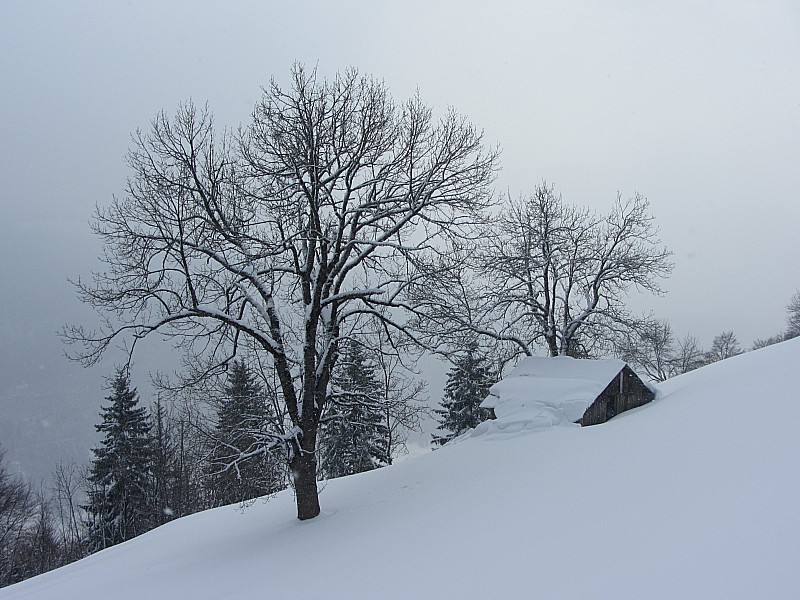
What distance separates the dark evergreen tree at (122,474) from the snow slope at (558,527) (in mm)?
17816

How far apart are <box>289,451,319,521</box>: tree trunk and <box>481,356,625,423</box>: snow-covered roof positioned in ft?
15.4

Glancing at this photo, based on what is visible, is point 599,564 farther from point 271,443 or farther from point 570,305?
point 570,305

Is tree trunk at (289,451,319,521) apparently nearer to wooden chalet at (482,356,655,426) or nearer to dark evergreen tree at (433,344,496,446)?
wooden chalet at (482,356,655,426)

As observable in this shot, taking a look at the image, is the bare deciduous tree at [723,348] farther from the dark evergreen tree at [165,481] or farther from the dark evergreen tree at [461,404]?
the dark evergreen tree at [165,481]

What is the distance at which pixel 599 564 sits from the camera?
396 centimetres

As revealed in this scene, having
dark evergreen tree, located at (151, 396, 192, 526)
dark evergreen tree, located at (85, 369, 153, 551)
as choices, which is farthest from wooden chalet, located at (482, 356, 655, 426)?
dark evergreen tree, located at (151, 396, 192, 526)

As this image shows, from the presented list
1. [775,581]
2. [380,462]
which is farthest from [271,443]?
[380,462]

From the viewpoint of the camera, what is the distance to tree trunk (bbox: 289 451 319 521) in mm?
9867

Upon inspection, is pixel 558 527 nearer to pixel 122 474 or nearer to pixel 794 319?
pixel 122 474

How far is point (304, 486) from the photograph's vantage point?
32.5 ft

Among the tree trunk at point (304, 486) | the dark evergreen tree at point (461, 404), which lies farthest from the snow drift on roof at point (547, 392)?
the dark evergreen tree at point (461, 404)

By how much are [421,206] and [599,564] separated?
781 cm

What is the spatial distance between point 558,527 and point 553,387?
27.4 ft

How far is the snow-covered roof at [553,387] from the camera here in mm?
11727
